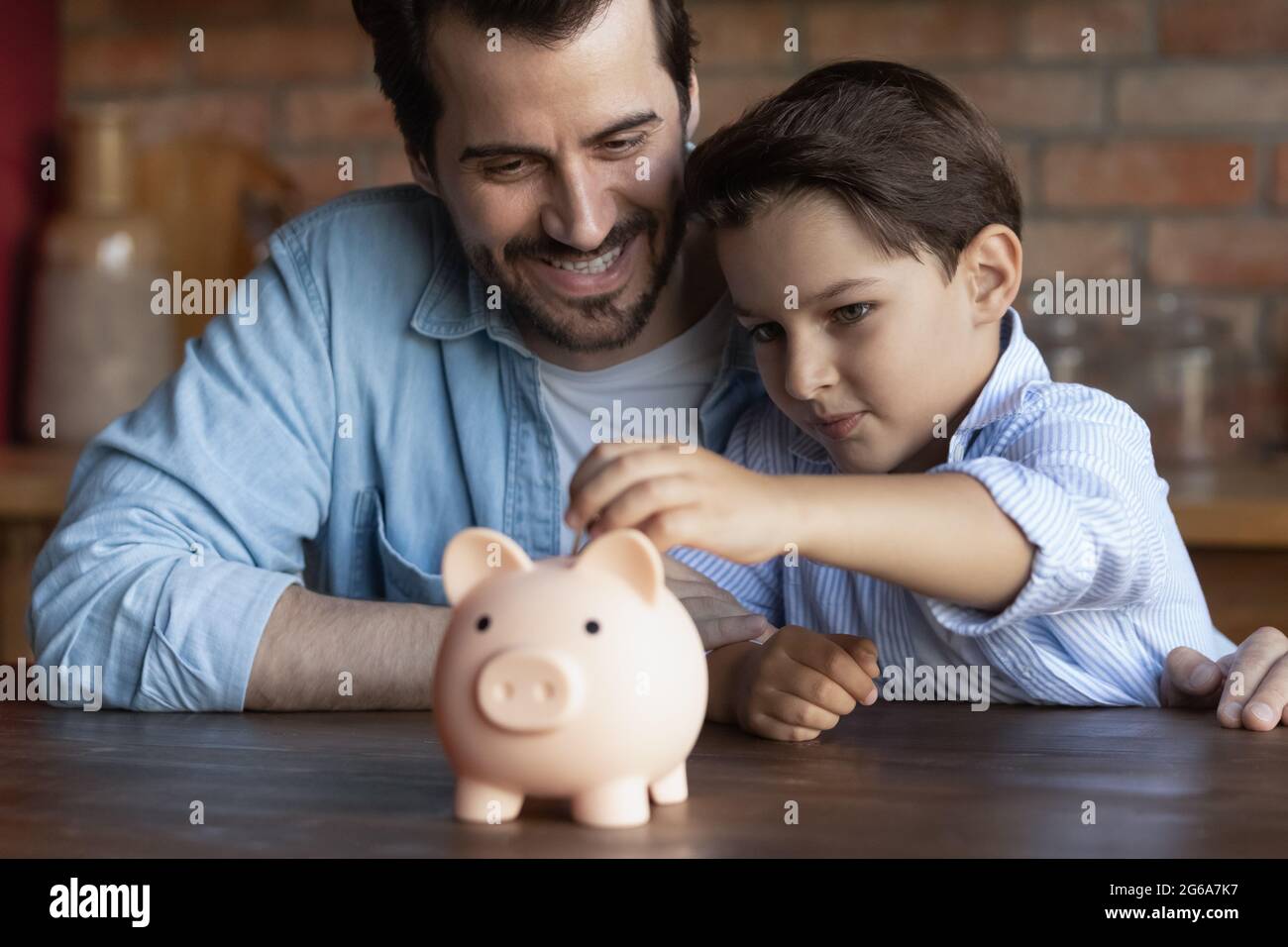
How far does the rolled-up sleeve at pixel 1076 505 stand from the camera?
0.98 m

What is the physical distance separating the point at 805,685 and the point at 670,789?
7.9 inches

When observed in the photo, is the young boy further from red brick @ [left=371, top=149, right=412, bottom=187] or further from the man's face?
red brick @ [left=371, top=149, right=412, bottom=187]

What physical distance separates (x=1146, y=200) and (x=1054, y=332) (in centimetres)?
27

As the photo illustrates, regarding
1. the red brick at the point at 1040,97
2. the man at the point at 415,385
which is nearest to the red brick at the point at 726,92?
the red brick at the point at 1040,97

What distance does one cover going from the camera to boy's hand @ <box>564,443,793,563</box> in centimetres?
81

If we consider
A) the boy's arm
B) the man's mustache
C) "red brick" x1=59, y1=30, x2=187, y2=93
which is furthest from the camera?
"red brick" x1=59, y1=30, x2=187, y2=93

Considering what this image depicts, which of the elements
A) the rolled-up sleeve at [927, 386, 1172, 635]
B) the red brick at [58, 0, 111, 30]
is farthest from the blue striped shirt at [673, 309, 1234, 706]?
the red brick at [58, 0, 111, 30]

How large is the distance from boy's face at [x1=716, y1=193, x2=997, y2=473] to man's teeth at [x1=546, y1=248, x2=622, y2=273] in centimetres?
15

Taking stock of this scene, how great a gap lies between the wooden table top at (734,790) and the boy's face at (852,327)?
255mm

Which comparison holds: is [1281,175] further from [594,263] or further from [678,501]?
[678,501]

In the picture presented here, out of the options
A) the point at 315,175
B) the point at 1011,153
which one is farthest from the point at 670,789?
the point at 315,175

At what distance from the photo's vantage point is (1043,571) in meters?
0.98
